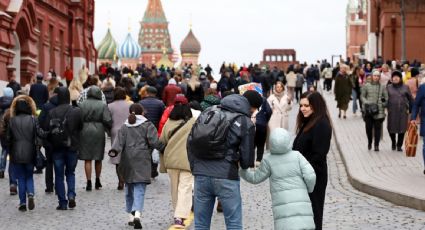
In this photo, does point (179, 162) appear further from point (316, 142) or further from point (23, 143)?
point (23, 143)

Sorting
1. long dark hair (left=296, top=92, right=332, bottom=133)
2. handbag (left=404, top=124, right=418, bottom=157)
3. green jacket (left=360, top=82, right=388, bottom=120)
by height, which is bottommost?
handbag (left=404, top=124, right=418, bottom=157)

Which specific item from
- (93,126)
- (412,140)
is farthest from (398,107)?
(93,126)

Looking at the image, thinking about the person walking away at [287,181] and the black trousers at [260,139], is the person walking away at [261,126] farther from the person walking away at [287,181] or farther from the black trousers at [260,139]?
the person walking away at [287,181]

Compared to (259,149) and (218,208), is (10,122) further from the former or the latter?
(259,149)

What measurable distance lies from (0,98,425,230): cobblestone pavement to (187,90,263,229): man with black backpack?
3087 millimetres

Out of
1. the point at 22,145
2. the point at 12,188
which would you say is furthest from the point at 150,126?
the point at 12,188

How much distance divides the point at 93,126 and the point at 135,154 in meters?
3.65

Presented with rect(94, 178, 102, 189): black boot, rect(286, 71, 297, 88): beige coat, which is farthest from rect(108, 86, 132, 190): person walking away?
rect(286, 71, 297, 88): beige coat

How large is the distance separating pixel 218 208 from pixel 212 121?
4.86m

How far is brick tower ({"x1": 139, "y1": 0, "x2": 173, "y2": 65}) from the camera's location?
17712cm

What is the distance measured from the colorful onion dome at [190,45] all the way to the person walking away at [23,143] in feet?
467

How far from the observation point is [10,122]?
52.9 ft

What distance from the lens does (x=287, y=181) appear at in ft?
32.8

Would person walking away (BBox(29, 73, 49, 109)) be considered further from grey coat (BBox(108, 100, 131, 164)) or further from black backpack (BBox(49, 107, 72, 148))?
black backpack (BBox(49, 107, 72, 148))
